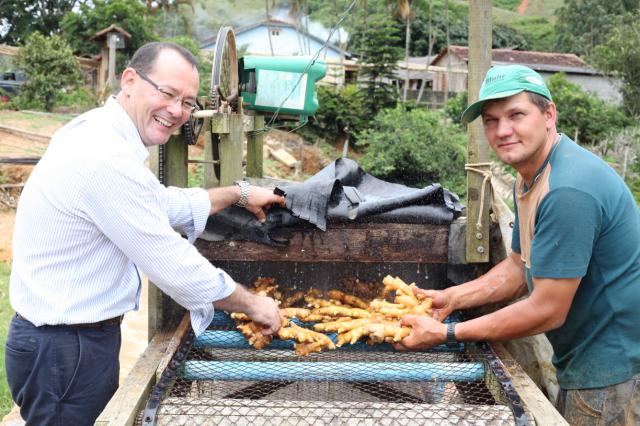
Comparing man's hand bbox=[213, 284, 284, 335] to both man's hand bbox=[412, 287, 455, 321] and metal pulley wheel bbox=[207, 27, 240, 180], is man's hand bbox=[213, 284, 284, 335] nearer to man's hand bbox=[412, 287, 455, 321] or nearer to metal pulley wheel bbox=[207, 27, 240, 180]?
man's hand bbox=[412, 287, 455, 321]

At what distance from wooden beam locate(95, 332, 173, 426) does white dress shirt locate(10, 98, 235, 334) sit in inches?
12.2

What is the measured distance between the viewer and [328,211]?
3.72 metres

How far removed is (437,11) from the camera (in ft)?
190

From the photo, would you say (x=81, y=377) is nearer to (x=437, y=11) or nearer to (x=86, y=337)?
(x=86, y=337)

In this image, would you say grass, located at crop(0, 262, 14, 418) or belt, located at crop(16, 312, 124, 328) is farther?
grass, located at crop(0, 262, 14, 418)

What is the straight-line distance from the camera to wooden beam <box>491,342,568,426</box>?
2.57 meters

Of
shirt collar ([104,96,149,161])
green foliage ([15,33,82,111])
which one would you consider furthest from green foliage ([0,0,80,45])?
shirt collar ([104,96,149,161])

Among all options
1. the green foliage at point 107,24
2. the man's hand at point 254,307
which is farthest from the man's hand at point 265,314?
the green foliage at point 107,24

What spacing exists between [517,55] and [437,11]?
15.2 meters

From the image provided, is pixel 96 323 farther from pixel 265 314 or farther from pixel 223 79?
pixel 223 79

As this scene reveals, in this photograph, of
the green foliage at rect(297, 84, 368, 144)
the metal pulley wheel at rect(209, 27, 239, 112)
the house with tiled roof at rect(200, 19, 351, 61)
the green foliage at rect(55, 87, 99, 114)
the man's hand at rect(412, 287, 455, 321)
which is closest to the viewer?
the man's hand at rect(412, 287, 455, 321)

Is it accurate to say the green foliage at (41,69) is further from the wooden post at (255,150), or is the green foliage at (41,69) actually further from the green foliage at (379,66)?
the wooden post at (255,150)

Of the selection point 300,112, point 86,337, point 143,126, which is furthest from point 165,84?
point 300,112

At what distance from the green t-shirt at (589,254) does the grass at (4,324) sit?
4684 millimetres
